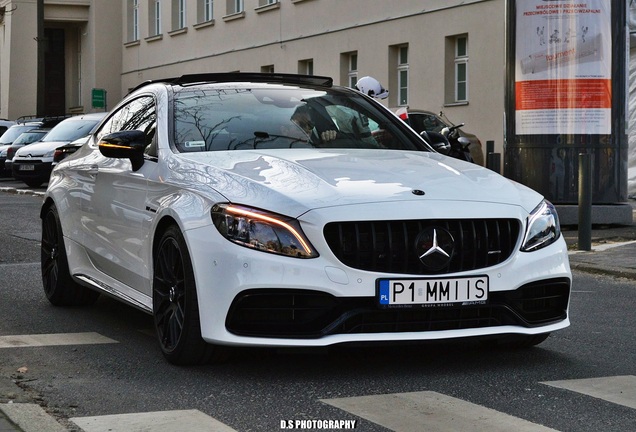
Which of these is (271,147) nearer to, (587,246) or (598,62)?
Answer: (587,246)

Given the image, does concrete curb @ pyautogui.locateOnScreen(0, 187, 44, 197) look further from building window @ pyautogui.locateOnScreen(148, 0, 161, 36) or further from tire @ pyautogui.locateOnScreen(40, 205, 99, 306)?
tire @ pyautogui.locateOnScreen(40, 205, 99, 306)

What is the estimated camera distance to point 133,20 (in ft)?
163

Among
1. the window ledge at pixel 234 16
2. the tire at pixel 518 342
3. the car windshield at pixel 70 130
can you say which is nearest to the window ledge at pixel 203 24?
the window ledge at pixel 234 16

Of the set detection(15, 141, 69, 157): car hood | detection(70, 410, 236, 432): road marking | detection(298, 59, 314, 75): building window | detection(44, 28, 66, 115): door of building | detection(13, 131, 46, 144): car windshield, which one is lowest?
detection(70, 410, 236, 432): road marking

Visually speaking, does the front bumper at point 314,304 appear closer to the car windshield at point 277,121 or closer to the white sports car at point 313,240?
the white sports car at point 313,240

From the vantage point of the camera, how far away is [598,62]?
15602 millimetres

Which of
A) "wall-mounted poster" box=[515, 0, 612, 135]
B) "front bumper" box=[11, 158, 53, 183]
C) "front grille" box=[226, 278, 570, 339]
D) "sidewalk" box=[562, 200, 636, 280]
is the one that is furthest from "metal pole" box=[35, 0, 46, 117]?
"front grille" box=[226, 278, 570, 339]

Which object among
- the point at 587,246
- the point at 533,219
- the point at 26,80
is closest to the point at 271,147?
the point at 533,219

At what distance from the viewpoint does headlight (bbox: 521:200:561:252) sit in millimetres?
6281

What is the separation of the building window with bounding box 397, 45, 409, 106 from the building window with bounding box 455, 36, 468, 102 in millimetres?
2145

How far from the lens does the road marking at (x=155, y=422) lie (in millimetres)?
5043

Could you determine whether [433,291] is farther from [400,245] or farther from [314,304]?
[314,304]

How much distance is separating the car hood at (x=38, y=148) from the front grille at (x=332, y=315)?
939 inches

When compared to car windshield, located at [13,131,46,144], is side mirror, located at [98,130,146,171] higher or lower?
lower
